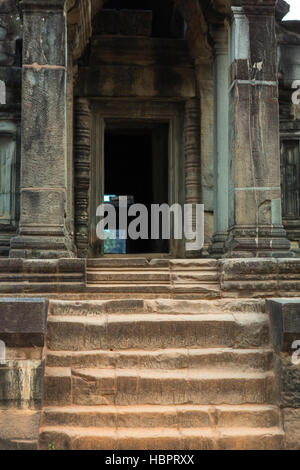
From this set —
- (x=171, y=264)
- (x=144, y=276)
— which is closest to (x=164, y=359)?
(x=144, y=276)

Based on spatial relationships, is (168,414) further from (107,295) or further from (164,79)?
(164,79)

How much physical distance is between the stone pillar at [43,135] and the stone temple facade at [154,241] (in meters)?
0.02

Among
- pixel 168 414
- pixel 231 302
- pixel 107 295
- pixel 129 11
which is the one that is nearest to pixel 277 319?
pixel 231 302

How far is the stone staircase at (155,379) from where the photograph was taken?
12.8ft

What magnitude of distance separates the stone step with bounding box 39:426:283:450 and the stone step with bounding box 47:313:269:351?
79cm

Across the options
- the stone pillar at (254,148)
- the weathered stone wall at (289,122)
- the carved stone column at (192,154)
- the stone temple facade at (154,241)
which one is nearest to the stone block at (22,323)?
the stone temple facade at (154,241)

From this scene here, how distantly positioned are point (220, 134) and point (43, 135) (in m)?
2.90

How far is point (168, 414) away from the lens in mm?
4023

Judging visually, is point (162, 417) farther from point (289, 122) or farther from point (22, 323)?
point (289, 122)

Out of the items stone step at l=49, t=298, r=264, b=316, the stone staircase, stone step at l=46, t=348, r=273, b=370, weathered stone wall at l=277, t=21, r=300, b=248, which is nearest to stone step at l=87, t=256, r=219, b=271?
stone step at l=49, t=298, r=264, b=316

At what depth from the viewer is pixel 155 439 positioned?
151 inches

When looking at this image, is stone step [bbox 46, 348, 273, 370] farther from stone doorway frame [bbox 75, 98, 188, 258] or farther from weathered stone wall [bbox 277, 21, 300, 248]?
weathered stone wall [bbox 277, 21, 300, 248]

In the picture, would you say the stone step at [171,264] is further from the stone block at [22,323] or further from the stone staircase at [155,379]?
the stone block at [22,323]
